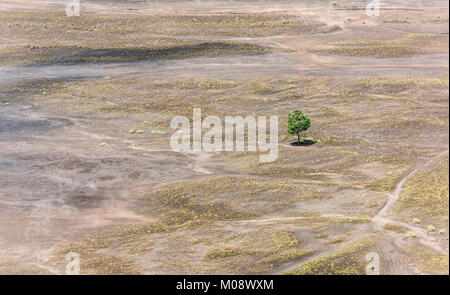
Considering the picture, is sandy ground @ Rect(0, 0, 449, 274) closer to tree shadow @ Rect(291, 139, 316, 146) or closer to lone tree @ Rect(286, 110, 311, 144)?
lone tree @ Rect(286, 110, 311, 144)

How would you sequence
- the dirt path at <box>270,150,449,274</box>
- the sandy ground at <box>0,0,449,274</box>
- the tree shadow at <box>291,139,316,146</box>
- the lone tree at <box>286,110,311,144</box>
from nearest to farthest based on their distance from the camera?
1. the dirt path at <box>270,150,449,274</box>
2. the sandy ground at <box>0,0,449,274</box>
3. the lone tree at <box>286,110,311,144</box>
4. the tree shadow at <box>291,139,316,146</box>

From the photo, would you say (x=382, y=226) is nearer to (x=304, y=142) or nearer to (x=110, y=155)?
(x=304, y=142)

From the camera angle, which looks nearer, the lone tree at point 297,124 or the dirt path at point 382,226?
the dirt path at point 382,226

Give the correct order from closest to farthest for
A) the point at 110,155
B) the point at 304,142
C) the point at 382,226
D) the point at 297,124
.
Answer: the point at 382,226 < the point at 297,124 < the point at 110,155 < the point at 304,142

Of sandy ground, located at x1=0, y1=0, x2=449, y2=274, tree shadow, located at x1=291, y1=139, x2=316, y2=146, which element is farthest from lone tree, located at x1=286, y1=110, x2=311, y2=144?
sandy ground, located at x1=0, y1=0, x2=449, y2=274

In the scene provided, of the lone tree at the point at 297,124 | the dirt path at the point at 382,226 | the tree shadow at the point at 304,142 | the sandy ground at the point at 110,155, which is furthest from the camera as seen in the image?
the tree shadow at the point at 304,142

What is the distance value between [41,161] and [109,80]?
28.5 m

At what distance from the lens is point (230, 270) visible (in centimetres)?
4191

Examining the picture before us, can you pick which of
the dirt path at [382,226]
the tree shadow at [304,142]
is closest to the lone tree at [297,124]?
the tree shadow at [304,142]

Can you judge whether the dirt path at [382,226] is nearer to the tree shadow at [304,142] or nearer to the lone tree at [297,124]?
the tree shadow at [304,142]

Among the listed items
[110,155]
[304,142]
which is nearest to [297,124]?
[304,142]

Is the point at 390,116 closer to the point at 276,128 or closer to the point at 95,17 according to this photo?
the point at 276,128

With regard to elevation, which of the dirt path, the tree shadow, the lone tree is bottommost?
the dirt path
